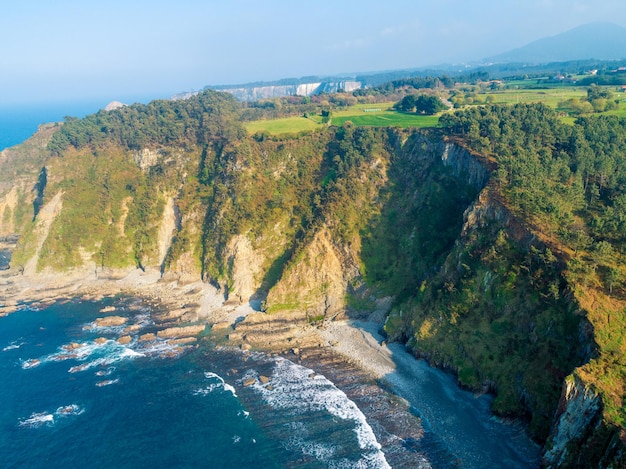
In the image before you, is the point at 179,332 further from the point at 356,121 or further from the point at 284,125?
the point at 356,121

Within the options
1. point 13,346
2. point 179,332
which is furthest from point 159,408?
point 13,346

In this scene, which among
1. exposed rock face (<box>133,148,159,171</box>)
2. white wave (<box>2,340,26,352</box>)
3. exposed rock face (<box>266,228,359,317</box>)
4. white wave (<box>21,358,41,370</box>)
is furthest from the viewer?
exposed rock face (<box>133,148,159,171</box>)

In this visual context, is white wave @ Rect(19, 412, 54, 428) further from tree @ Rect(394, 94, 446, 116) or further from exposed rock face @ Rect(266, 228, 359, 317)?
tree @ Rect(394, 94, 446, 116)

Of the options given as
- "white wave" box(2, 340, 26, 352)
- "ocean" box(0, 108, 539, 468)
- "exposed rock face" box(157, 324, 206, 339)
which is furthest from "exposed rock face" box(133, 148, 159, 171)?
"exposed rock face" box(157, 324, 206, 339)

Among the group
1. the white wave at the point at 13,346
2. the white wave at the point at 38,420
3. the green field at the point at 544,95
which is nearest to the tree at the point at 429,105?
the green field at the point at 544,95

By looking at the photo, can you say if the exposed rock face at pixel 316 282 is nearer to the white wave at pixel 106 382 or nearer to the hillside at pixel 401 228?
the hillside at pixel 401 228

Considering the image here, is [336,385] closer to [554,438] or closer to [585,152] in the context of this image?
[554,438]

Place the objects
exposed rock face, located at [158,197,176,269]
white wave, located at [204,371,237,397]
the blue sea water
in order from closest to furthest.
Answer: the blue sea water, white wave, located at [204,371,237,397], exposed rock face, located at [158,197,176,269]

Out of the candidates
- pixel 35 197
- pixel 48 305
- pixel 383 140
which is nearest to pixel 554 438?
pixel 383 140
